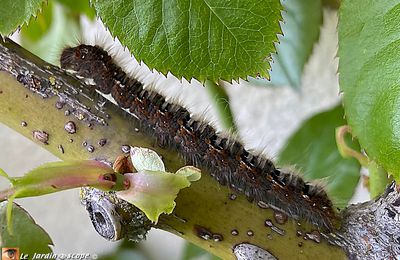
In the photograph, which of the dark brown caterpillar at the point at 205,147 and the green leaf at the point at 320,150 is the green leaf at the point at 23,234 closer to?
the dark brown caterpillar at the point at 205,147

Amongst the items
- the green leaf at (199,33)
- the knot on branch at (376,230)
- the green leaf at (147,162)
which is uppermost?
the green leaf at (199,33)

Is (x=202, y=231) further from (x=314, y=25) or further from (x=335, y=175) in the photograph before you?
(x=314, y=25)

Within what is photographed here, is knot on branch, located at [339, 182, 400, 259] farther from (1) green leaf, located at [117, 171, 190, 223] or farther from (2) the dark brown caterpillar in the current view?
(1) green leaf, located at [117, 171, 190, 223]

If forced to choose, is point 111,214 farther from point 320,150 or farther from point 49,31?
point 49,31

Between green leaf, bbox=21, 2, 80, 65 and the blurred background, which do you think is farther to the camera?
the blurred background

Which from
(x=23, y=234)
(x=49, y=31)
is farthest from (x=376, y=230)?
(x=49, y=31)

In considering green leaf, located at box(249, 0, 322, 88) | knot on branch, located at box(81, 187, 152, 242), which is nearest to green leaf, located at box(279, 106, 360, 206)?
green leaf, located at box(249, 0, 322, 88)

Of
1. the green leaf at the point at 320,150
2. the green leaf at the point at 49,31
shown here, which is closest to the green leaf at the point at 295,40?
the green leaf at the point at 320,150
